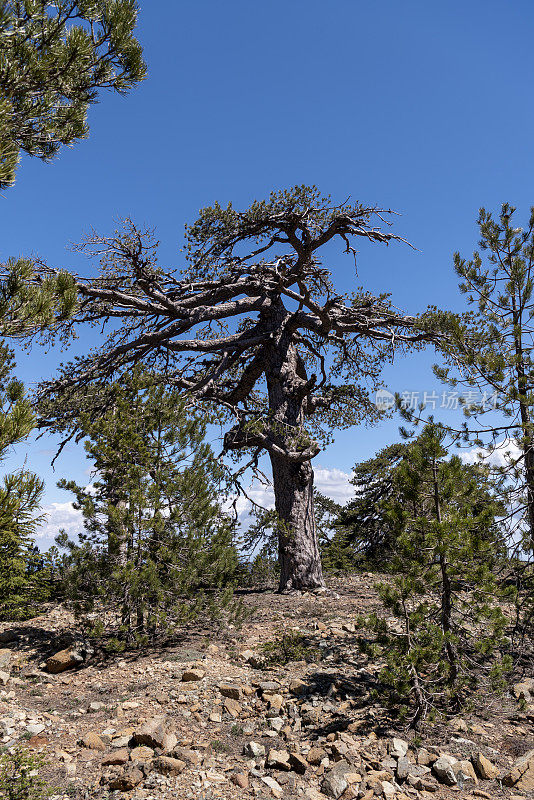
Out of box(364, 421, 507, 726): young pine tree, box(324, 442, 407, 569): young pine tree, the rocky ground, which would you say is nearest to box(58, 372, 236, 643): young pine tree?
the rocky ground

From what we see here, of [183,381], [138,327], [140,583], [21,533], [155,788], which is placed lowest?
[155,788]

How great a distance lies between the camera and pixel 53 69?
17.8 feet

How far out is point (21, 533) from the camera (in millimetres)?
7688

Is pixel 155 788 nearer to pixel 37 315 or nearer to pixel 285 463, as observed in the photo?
pixel 37 315

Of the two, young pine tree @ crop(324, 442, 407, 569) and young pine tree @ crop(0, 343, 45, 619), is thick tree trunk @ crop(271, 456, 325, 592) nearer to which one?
young pine tree @ crop(324, 442, 407, 569)

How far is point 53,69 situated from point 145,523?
5.39 meters

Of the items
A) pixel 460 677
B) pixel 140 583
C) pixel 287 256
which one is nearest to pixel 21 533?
pixel 140 583

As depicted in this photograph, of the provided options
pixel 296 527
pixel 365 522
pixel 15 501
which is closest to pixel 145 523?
pixel 15 501

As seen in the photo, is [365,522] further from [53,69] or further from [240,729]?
[53,69]

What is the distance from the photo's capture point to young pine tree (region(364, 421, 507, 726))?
455 centimetres

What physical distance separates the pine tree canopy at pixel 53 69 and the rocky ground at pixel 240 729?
5.44m

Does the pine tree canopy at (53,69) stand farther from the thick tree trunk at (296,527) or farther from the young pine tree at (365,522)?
the young pine tree at (365,522)

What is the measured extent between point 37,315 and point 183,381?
5.25 m

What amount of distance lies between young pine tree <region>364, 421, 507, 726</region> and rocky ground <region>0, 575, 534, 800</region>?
425mm
